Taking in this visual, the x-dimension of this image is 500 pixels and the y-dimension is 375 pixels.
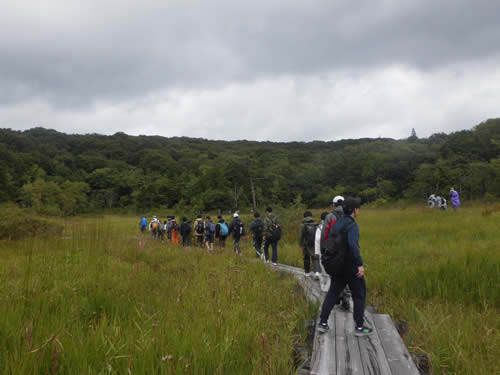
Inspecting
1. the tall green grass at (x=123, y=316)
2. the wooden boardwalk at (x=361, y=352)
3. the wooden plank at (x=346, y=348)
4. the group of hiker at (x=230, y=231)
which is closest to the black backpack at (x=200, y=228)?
the group of hiker at (x=230, y=231)

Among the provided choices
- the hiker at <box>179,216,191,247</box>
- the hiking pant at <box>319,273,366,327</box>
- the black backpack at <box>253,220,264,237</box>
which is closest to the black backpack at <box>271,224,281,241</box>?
the black backpack at <box>253,220,264,237</box>

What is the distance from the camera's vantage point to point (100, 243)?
13.9 ft

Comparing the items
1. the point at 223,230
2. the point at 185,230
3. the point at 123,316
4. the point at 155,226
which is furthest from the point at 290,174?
the point at 123,316

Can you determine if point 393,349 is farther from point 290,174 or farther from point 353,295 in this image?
point 290,174

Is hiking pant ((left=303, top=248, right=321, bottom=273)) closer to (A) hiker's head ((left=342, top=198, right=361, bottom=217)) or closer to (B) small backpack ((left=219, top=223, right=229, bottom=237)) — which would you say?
(A) hiker's head ((left=342, top=198, right=361, bottom=217))

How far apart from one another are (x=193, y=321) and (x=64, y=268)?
2095 millimetres

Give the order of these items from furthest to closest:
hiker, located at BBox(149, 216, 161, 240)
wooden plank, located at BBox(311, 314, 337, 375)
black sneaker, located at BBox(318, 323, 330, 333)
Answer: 1. hiker, located at BBox(149, 216, 161, 240)
2. black sneaker, located at BBox(318, 323, 330, 333)
3. wooden plank, located at BBox(311, 314, 337, 375)

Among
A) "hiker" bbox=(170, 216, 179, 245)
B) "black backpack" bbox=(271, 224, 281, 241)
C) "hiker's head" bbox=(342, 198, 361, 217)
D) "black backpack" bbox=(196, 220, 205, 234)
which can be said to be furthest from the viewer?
"hiker" bbox=(170, 216, 179, 245)

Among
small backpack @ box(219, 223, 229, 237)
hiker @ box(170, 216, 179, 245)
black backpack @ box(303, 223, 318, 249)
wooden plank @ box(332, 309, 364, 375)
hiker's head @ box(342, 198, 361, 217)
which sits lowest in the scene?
hiker @ box(170, 216, 179, 245)

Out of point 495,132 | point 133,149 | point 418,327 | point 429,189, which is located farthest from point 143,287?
point 133,149

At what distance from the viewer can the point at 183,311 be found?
3258 millimetres

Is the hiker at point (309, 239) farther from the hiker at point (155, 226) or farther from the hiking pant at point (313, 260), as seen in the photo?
the hiker at point (155, 226)

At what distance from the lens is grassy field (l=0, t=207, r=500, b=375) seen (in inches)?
85.2

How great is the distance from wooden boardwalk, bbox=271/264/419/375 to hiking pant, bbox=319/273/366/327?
23 centimetres
